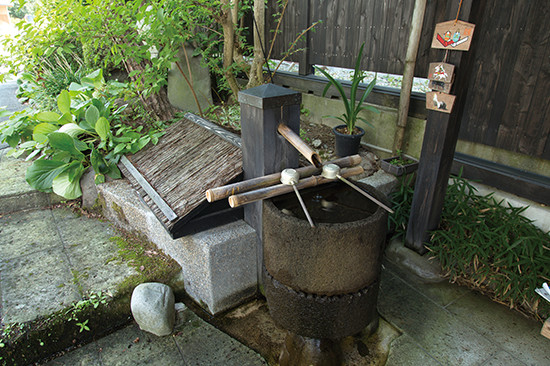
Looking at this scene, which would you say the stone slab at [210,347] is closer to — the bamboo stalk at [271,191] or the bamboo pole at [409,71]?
the bamboo stalk at [271,191]

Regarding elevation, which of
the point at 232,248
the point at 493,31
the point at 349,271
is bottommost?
Answer: the point at 232,248

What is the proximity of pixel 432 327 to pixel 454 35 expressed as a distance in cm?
209

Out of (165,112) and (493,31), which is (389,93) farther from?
(165,112)

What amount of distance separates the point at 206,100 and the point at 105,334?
345 cm

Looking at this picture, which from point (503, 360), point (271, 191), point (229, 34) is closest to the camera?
point (271, 191)

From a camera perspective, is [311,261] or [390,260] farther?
[390,260]

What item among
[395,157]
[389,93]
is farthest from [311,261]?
[389,93]

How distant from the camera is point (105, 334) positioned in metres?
2.46

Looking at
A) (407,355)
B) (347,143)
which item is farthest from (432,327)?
(347,143)

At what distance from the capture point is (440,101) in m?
2.63

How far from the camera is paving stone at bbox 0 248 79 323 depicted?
2.35 m

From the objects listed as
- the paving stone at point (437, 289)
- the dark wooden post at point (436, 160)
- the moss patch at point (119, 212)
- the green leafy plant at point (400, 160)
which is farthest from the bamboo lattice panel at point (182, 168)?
the green leafy plant at point (400, 160)

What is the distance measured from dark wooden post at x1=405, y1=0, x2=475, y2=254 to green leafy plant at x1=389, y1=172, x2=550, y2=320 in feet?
0.45

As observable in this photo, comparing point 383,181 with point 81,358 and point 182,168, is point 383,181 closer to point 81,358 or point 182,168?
point 182,168
